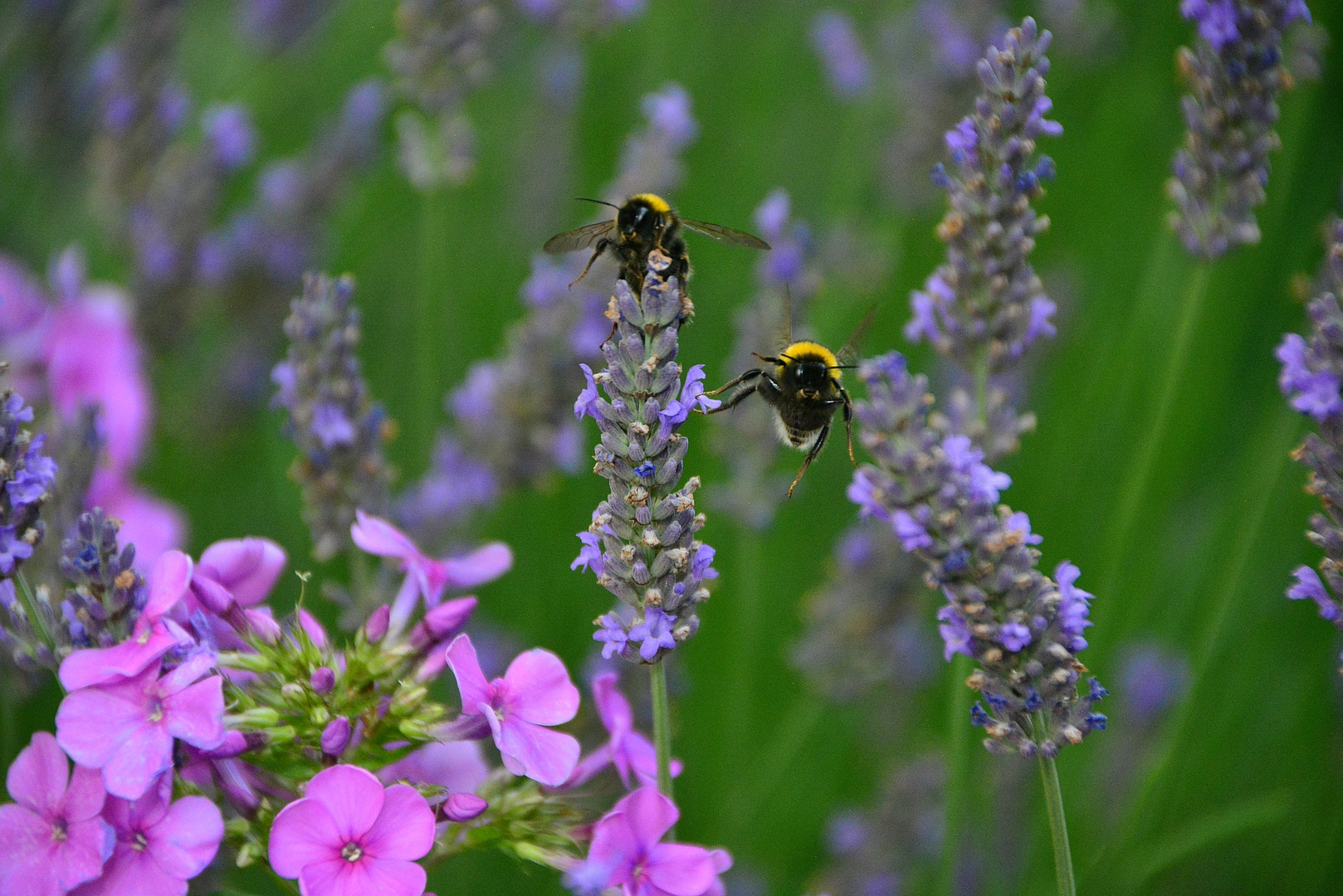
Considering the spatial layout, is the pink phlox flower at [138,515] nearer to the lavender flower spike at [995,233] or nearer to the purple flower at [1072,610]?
the lavender flower spike at [995,233]

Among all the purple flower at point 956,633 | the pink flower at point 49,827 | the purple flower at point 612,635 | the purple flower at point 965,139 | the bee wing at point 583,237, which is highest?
the purple flower at point 965,139

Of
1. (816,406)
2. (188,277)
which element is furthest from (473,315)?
(816,406)

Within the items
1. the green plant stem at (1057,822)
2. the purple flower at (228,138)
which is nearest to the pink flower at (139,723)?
the green plant stem at (1057,822)

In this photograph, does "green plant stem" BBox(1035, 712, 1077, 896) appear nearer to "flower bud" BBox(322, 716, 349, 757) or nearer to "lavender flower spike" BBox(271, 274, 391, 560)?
"flower bud" BBox(322, 716, 349, 757)

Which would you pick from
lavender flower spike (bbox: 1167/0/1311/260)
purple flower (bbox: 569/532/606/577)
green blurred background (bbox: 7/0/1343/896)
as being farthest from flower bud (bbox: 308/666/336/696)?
lavender flower spike (bbox: 1167/0/1311/260)

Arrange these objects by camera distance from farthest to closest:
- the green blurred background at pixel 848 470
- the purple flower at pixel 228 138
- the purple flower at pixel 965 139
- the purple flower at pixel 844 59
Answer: the purple flower at pixel 844 59, the purple flower at pixel 228 138, the green blurred background at pixel 848 470, the purple flower at pixel 965 139

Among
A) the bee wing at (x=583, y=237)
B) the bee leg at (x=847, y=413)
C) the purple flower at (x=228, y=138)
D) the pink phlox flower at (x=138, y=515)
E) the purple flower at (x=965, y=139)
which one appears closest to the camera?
the purple flower at (x=965, y=139)
